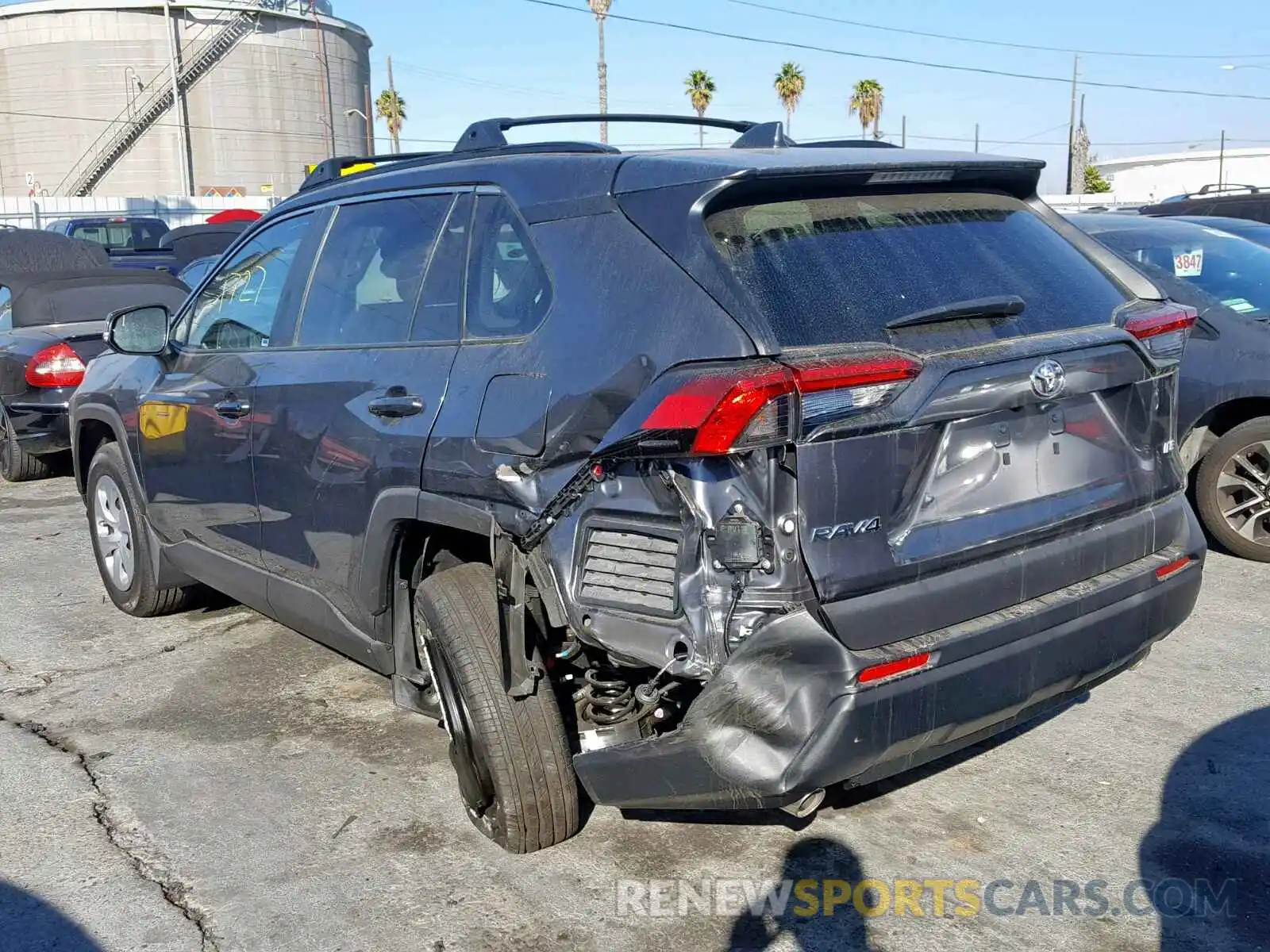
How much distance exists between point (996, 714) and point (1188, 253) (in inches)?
190

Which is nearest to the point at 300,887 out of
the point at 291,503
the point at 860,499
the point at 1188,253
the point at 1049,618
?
the point at 291,503

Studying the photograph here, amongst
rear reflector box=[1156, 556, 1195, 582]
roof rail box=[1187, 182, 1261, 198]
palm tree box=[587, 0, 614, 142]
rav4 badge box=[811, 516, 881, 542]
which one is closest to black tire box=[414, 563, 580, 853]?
rav4 badge box=[811, 516, 881, 542]

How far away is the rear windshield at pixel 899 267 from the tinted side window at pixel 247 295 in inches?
84.5

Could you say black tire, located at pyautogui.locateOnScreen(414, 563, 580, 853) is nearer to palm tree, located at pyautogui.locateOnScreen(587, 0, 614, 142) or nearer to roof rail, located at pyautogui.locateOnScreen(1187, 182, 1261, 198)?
roof rail, located at pyautogui.locateOnScreen(1187, 182, 1261, 198)

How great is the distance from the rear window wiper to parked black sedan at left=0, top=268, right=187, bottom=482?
7.61 m

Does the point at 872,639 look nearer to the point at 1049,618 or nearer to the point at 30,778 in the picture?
the point at 1049,618

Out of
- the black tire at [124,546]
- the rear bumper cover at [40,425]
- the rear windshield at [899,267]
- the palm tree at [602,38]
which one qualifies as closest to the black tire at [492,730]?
the rear windshield at [899,267]

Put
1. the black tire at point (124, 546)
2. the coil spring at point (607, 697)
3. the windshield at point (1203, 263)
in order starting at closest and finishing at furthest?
the coil spring at point (607, 697) → the black tire at point (124, 546) → the windshield at point (1203, 263)

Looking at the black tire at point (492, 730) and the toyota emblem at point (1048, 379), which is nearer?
the toyota emblem at point (1048, 379)

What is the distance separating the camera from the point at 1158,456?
11.5ft

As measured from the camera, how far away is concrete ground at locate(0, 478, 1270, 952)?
10.4 ft

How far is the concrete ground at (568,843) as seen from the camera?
3.18 m

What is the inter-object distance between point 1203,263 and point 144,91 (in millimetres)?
54528

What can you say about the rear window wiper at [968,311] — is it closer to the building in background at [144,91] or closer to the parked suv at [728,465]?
the parked suv at [728,465]
